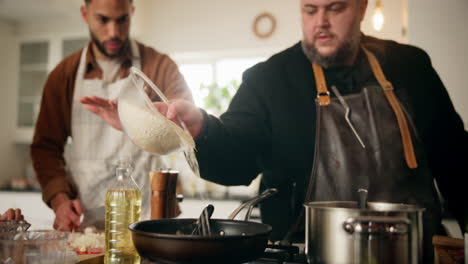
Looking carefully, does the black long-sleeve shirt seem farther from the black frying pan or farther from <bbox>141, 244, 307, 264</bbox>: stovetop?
the black frying pan

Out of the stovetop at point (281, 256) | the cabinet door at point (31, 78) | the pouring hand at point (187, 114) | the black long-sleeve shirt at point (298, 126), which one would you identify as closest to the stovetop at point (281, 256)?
the stovetop at point (281, 256)

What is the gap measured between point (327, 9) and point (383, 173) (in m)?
0.56

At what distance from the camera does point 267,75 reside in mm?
1650

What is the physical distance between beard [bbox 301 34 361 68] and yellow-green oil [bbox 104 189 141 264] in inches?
33.0

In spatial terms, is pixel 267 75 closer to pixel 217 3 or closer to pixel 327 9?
pixel 327 9

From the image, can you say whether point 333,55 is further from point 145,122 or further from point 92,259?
point 92,259

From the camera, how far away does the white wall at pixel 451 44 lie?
2.36 meters

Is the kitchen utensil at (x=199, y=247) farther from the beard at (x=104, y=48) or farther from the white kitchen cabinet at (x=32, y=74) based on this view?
the white kitchen cabinet at (x=32, y=74)

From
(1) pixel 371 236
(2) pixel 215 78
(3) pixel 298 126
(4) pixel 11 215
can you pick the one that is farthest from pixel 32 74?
(1) pixel 371 236

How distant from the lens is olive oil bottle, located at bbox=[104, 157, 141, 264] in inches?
36.9

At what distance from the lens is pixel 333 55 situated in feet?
5.13

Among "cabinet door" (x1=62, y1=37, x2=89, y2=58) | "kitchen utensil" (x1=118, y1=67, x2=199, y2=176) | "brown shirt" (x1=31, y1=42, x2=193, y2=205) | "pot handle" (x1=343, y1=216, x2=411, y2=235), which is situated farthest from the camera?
"cabinet door" (x1=62, y1=37, x2=89, y2=58)

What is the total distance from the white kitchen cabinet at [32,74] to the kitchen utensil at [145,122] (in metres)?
3.54

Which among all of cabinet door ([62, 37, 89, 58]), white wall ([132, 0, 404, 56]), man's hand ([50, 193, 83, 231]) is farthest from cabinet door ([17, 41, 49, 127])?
man's hand ([50, 193, 83, 231])
